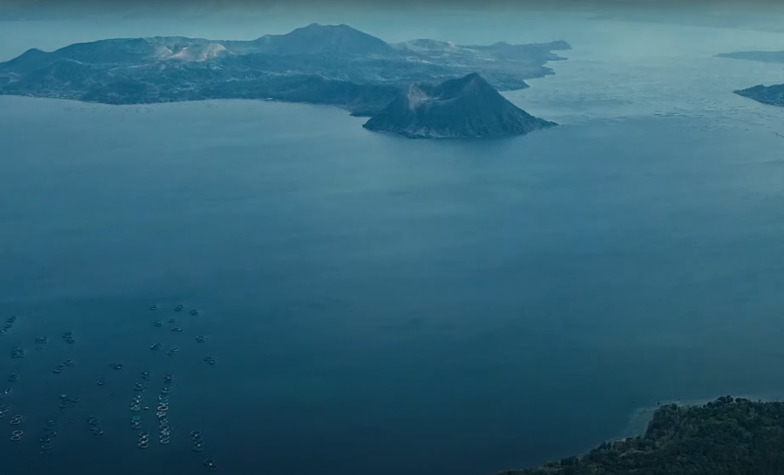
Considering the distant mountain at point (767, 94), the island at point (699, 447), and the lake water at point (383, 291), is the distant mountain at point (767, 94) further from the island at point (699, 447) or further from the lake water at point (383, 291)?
the island at point (699, 447)

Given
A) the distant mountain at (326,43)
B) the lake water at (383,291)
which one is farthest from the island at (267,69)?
the lake water at (383,291)

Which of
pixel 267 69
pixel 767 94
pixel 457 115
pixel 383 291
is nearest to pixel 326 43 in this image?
pixel 267 69

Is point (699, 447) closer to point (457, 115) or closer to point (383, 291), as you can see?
point (383, 291)

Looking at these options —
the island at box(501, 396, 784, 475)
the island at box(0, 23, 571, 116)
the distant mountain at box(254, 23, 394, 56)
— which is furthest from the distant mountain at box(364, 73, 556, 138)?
the distant mountain at box(254, 23, 394, 56)

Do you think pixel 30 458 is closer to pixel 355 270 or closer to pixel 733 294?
pixel 355 270

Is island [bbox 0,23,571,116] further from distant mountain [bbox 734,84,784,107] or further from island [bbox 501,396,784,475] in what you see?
island [bbox 501,396,784,475]

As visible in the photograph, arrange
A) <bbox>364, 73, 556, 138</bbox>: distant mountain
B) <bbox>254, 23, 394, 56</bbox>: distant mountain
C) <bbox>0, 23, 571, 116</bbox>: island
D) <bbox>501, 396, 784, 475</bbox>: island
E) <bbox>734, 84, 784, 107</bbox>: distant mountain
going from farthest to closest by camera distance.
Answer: <bbox>254, 23, 394, 56</bbox>: distant mountain < <bbox>0, 23, 571, 116</bbox>: island < <bbox>734, 84, 784, 107</bbox>: distant mountain < <bbox>364, 73, 556, 138</bbox>: distant mountain < <bbox>501, 396, 784, 475</bbox>: island
